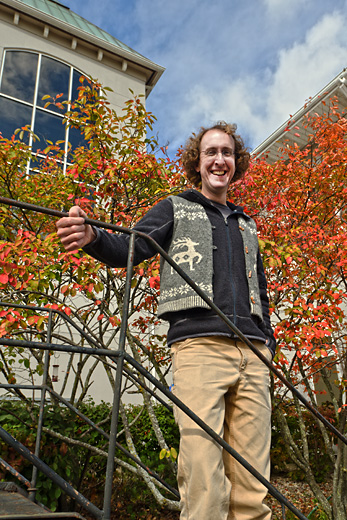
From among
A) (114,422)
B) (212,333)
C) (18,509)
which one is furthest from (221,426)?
(18,509)

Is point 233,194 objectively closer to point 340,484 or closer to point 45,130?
point 340,484

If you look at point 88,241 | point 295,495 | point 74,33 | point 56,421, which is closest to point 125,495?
point 56,421

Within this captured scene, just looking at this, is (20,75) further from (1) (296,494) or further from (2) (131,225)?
(1) (296,494)

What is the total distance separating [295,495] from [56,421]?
14.1ft

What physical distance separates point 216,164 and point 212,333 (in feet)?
3.30

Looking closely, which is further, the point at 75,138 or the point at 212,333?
the point at 75,138

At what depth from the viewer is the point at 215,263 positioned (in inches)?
82.0

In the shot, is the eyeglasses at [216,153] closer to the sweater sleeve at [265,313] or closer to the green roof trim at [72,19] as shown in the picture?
the sweater sleeve at [265,313]

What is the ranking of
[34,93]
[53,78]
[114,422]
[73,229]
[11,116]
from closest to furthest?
[114,422], [73,229], [11,116], [34,93], [53,78]

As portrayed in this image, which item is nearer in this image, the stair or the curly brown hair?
the stair

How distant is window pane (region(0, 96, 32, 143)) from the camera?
8.50m

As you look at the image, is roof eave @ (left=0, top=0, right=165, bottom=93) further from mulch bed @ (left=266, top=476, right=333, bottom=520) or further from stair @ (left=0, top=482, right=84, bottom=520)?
stair @ (left=0, top=482, right=84, bottom=520)

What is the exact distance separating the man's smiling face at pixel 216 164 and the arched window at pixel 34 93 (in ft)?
A: 22.0

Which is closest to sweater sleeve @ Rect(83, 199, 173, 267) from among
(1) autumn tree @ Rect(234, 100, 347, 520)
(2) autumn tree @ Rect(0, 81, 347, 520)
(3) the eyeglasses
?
(3) the eyeglasses
